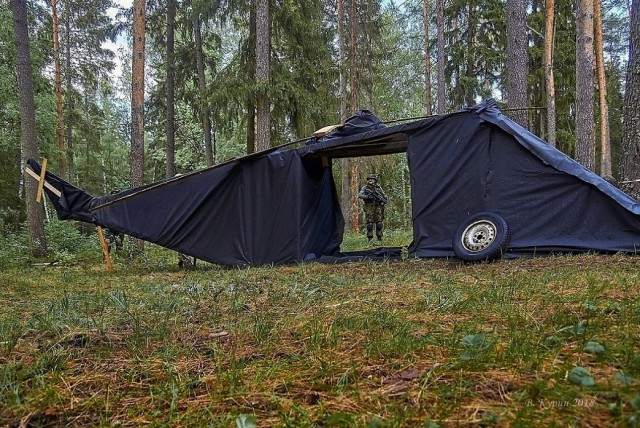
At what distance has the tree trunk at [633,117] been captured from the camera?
16.9 ft

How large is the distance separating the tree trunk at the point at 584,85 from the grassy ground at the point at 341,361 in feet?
21.8

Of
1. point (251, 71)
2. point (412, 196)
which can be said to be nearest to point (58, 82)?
point (251, 71)

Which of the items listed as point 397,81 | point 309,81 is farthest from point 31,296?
point 397,81

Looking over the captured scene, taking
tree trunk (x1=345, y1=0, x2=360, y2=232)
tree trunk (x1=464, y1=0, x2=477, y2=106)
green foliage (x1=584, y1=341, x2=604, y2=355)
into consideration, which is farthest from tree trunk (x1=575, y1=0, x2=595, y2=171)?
green foliage (x1=584, y1=341, x2=604, y2=355)

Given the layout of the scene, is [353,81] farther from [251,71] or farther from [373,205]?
[373,205]

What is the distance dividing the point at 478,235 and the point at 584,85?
5448 mm

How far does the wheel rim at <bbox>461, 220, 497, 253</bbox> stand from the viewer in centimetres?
497

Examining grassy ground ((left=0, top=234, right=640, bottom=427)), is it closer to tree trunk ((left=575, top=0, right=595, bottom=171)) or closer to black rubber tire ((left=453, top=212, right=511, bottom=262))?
black rubber tire ((left=453, top=212, right=511, bottom=262))

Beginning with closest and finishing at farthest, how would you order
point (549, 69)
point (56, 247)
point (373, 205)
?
point (56, 247) < point (373, 205) < point (549, 69)

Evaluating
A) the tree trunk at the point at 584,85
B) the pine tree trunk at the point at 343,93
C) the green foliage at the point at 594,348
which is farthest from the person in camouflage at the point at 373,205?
the green foliage at the point at 594,348

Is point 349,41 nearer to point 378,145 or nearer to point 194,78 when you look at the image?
point 194,78

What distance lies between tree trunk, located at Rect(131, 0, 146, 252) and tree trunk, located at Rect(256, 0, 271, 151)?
8.24 feet

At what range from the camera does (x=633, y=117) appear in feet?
17.1

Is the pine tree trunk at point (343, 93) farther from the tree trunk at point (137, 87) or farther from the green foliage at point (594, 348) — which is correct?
the green foliage at point (594, 348)
